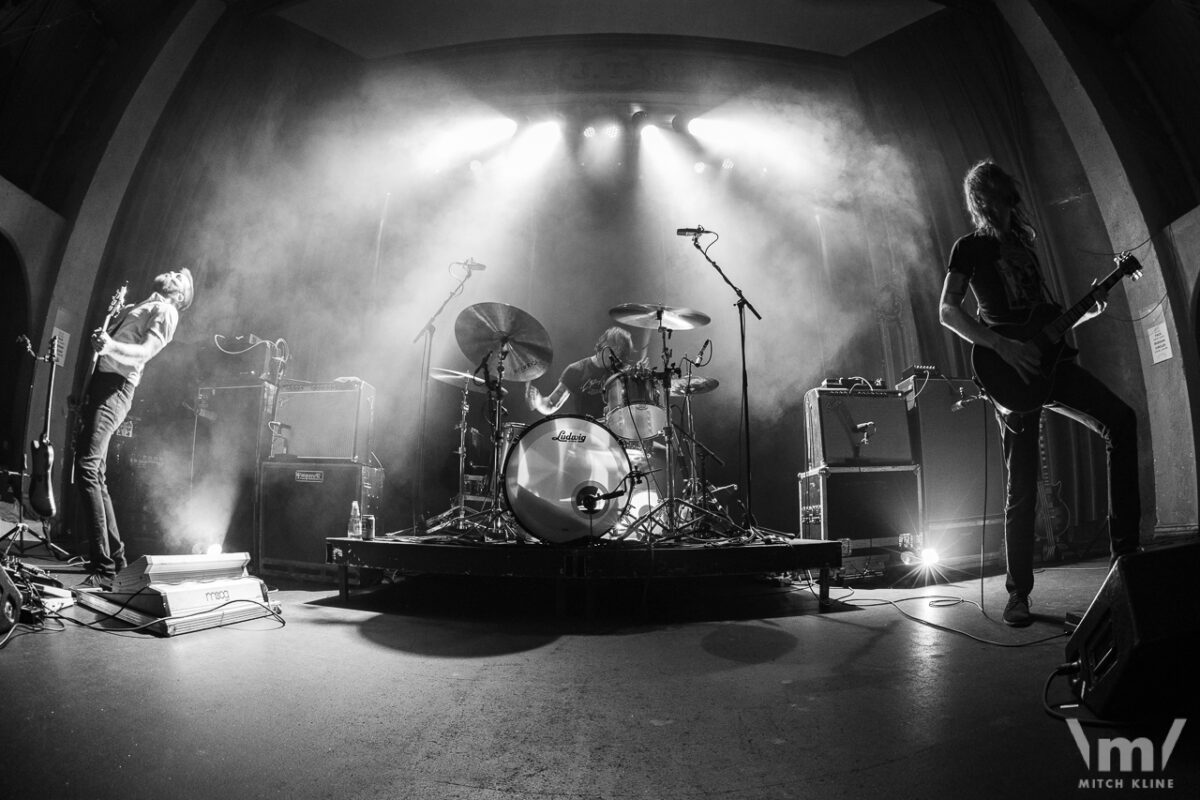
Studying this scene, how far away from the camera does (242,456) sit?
189 inches

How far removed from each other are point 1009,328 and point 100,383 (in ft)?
17.8

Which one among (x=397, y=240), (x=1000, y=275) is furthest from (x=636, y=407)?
(x=397, y=240)

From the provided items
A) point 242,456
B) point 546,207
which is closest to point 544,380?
point 546,207

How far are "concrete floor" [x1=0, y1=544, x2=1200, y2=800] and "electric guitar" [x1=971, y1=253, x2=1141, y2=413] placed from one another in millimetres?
950

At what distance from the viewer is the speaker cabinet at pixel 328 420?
480cm

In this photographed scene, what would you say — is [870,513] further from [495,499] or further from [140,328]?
[140,328]

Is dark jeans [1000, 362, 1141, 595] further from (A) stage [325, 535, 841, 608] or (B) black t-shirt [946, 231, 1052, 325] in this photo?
(A) stage [325, 535, 841, 608]

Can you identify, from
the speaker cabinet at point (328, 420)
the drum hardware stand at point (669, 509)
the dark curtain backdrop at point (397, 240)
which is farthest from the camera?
the dark curtain backdrop at point (397, 240)

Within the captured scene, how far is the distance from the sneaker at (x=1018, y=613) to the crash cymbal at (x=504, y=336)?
310cm

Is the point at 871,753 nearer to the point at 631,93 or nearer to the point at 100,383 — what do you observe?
the point at 100,383

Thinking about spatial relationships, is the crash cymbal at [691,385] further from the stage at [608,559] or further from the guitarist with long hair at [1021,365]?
the guitarist with long hair at [1021,365]

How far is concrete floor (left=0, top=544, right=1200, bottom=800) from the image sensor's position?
45.6 inches

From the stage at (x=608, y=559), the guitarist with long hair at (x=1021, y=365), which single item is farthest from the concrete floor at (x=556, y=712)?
the guitarist with long hair at (x=1021, y=365)

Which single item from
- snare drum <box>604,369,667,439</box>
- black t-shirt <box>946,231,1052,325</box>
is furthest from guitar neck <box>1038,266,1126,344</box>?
snare drum <box>604,369,667,439</box>
